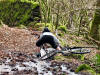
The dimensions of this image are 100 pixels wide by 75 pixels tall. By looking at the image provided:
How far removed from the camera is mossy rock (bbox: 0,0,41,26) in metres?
20.3

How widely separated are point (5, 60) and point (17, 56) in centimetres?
91

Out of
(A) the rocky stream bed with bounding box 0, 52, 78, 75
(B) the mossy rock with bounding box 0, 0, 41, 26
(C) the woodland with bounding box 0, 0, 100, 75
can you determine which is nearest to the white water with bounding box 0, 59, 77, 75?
(A) the rocky stream bed with bounding box 0, 52, 78, 75

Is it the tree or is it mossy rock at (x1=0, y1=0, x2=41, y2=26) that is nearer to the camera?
the tree

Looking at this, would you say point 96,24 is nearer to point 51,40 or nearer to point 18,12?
point 51,40

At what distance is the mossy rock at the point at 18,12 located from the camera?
20.3 meters

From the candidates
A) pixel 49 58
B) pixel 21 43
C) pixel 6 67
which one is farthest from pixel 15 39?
pixel 6 67

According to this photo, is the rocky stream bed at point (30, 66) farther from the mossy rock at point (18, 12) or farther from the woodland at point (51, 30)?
the mossy rock at point (18, 12)

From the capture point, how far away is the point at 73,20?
20.5 m

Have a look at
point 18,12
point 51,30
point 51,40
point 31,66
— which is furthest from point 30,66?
point 18,12

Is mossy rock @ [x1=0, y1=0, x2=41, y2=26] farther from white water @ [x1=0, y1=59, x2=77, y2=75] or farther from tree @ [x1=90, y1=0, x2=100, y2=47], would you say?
white water @ [x1=0, y1=59, x2=77, y2=75]

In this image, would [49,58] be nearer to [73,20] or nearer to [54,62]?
[54,62]

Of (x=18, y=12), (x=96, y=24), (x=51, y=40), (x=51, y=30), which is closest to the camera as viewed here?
(x=51, y=40)

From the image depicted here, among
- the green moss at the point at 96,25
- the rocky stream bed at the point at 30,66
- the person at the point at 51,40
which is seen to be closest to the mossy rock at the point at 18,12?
the green moss at the point at 96,25

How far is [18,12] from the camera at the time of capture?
2047cm
